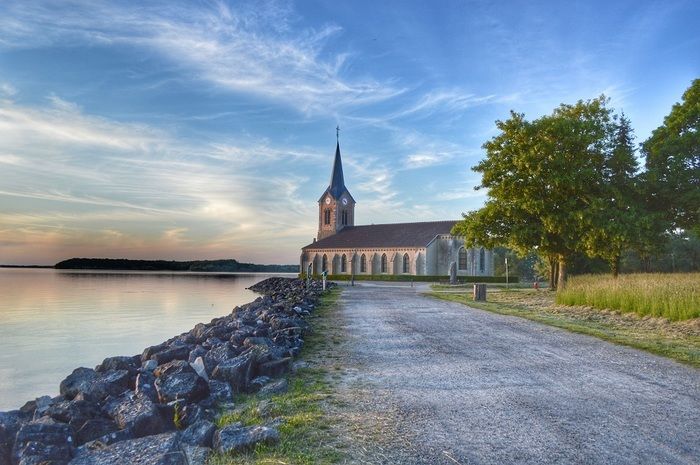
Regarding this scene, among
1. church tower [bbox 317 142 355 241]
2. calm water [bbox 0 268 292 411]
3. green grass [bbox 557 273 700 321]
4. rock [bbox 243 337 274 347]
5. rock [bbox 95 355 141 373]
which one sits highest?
church tower [bbox 317 142 355 241]

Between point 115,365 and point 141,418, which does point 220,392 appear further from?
point 115,365

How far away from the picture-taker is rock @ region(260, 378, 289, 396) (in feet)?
23.0

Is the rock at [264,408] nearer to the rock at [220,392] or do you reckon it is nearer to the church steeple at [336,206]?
the rock at [220,392]

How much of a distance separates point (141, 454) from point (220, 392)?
2.60 m

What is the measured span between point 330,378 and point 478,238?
2211 cm

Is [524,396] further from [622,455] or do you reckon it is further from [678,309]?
[678,309]

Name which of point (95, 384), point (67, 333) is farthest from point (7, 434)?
point (67, 333)

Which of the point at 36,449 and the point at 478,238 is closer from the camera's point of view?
the point at 36,449

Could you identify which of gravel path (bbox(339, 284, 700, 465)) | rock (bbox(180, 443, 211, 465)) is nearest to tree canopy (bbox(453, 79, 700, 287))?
gravel path (bbox(339, 284, 700, 465))

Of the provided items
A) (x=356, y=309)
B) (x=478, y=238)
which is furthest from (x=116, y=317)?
(x=478, y=238)

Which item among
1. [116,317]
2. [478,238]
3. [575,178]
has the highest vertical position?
[575,178]

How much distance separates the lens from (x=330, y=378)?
25.1ft

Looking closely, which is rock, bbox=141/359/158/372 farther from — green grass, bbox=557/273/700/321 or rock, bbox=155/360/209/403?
green grass, bbox=557/273/700/321

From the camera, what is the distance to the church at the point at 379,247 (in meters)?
65.2
